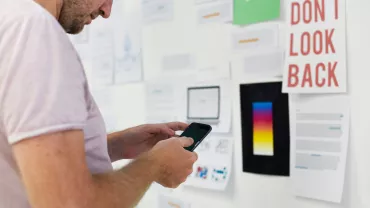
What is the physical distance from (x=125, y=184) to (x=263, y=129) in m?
0.47

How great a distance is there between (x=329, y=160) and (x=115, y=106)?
710mm

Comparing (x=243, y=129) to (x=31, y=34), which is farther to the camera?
(x=243, y=129)

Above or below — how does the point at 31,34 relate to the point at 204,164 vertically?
above

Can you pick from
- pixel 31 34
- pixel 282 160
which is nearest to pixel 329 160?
pixel 282 160

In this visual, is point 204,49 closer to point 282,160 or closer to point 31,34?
point 282,160

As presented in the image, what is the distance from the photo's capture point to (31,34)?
21.5 inches

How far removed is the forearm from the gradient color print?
40 cm

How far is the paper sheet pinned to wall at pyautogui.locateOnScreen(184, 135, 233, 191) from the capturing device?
107 cm

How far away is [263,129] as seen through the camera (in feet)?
3.27

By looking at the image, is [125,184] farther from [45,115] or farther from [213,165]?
Answer: [213,165]

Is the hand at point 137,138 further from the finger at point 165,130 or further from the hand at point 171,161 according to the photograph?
the hand at point 171,161

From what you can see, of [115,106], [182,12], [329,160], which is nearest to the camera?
[329,160]

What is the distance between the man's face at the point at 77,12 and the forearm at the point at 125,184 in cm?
25

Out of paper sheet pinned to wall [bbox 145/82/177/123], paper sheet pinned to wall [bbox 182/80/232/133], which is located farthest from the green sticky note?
paper sheet pinned to wall [bbox 145/82/177/123]
